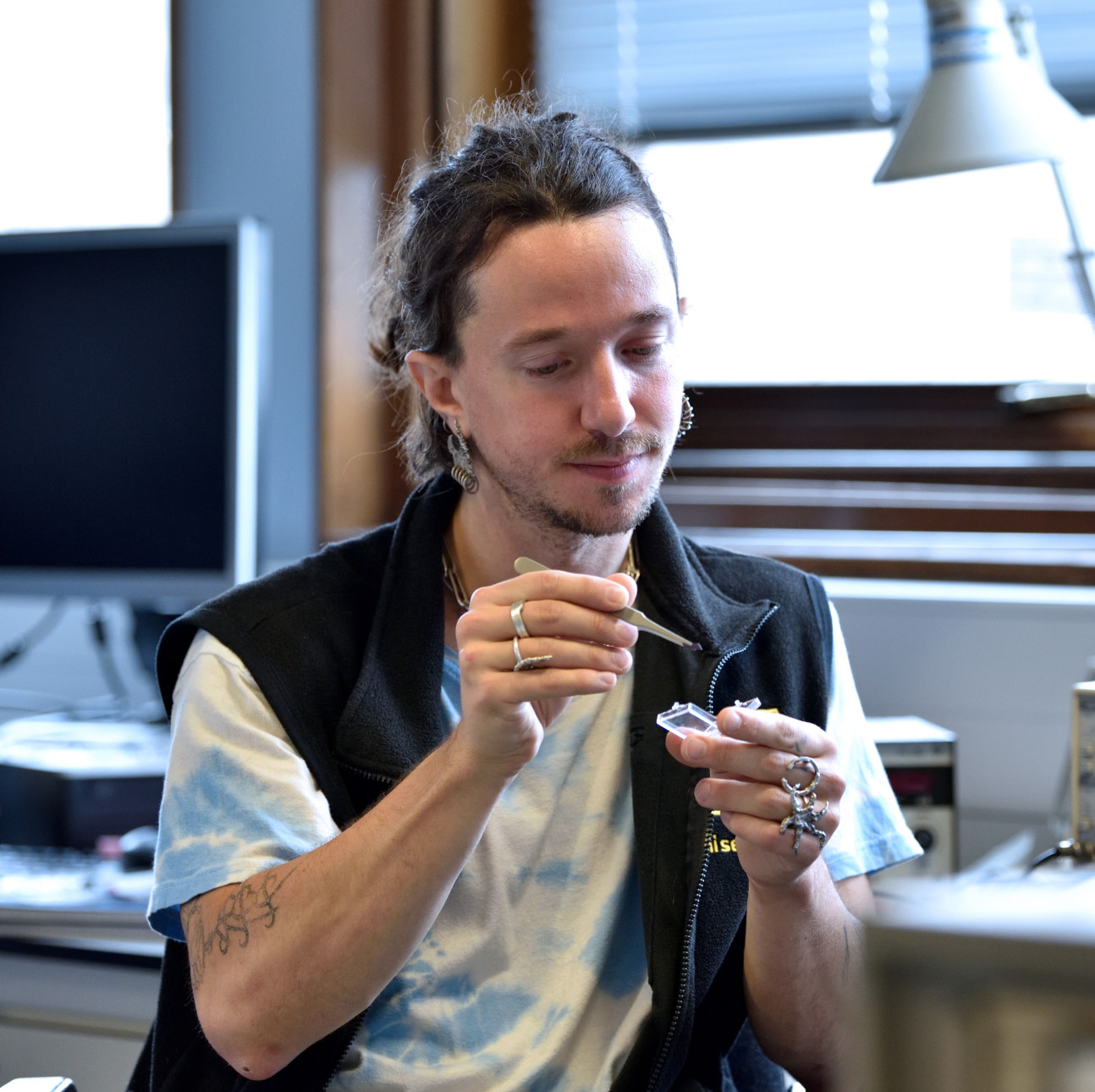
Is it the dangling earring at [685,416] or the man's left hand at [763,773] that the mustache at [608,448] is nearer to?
the dangling earring at [685,416]

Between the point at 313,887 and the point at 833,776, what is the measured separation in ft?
1.26

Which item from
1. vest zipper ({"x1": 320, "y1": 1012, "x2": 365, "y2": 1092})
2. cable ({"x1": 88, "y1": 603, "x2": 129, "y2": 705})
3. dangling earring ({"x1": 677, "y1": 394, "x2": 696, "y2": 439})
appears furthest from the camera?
cable ({"x1": 88, "y1": 603, "x2": 129, "y2": 705})

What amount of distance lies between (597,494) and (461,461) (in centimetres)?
18

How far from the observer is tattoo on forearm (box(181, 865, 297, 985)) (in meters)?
0.95

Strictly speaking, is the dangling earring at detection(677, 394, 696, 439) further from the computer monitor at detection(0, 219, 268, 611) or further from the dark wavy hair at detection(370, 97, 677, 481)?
the computer monitor at detection(0, 219, 268, 611)

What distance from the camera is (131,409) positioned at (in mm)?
1754

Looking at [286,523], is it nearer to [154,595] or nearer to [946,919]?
[154,595]

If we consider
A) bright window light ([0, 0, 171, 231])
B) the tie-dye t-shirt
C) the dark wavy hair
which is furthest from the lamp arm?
bright window light ([0, 0, 171, 231])

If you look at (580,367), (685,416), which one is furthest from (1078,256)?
(580,367)

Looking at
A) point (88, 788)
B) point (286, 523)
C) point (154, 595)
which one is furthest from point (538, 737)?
point (286, 523)

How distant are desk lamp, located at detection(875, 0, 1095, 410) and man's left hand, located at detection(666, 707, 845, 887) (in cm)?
80

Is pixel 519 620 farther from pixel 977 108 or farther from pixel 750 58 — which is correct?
pixel 750 58

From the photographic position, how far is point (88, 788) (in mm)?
1569

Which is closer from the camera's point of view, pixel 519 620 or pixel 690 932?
pixel 519 620
